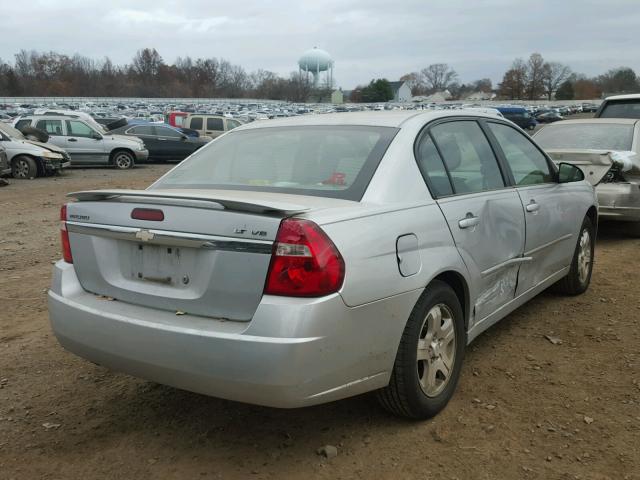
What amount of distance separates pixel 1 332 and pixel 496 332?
375cm

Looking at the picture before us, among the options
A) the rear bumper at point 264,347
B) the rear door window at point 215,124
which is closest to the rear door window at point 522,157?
the rear bumper at point 264,347

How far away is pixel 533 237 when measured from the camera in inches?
163

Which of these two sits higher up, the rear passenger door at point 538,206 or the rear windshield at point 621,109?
the rear windshield at point 621,109

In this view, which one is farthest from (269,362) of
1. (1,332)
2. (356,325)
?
(1,332)

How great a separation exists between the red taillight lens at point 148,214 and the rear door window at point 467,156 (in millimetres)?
1671

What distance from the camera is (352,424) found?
10.1 feet

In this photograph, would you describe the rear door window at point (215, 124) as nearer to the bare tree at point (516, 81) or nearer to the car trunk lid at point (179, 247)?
the car trunk lid at point (179, 247)

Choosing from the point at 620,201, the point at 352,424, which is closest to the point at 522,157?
the point at 352,424

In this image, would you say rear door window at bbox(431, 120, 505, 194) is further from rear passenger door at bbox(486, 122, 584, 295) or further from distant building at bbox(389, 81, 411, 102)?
distant building at bbox(389, 81, 411, 102)

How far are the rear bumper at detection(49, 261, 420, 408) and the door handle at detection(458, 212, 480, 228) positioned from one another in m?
0.65

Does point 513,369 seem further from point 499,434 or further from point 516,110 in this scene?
point 516,110

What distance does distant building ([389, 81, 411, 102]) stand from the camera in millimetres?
121644

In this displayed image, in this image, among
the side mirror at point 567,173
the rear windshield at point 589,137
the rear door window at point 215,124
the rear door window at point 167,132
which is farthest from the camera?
the rear door window at point 215,124

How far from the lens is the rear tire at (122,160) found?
1941 centimetres
